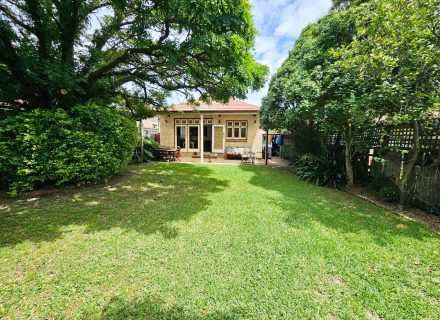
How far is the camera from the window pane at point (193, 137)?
50.1ft

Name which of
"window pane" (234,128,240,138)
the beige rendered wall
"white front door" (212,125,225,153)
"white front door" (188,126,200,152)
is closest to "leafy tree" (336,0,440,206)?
the beige rendered wall

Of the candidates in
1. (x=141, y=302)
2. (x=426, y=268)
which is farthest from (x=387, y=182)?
(x=141, y=302)

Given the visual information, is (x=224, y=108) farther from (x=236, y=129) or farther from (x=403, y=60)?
(x=403, y=60)

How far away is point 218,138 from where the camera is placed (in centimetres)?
1491

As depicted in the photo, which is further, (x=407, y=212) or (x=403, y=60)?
(x=407, y=212)

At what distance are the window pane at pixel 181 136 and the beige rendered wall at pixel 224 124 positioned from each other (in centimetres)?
40

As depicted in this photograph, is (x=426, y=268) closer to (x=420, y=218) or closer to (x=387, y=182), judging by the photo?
(x=420, y=218)

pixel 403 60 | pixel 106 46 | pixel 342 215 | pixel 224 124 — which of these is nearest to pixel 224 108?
pixel 224 124

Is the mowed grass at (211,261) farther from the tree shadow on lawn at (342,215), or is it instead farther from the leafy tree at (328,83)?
the leafy tree at (328,83)

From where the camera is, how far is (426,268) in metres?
2.69

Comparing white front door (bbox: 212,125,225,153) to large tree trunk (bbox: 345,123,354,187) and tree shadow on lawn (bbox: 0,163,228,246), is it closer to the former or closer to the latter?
tree shadow on lawn (bbox: 0,163,228,246)

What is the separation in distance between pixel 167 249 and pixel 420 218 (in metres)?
5.61

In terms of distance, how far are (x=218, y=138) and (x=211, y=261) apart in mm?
12583

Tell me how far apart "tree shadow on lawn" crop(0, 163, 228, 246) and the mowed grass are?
38 millimetres
